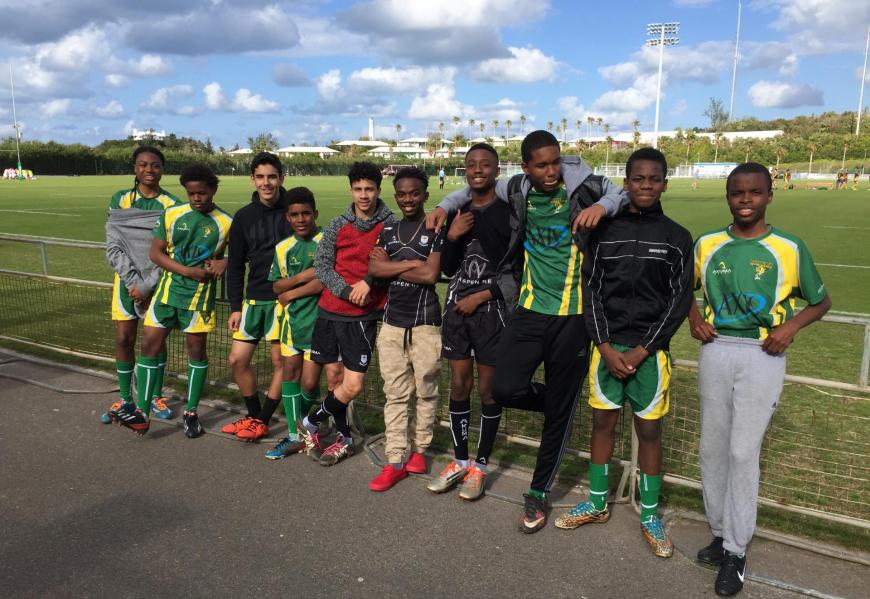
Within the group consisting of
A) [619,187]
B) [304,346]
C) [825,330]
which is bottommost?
[825,330]

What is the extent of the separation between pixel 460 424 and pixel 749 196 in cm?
208

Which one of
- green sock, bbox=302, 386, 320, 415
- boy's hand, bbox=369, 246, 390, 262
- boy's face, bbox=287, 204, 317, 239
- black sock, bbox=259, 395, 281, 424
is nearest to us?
boy's hand, bbox=369, 246, 390, 262

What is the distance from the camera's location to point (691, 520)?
366 centimetres

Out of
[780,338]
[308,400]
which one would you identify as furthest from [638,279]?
[308,400]

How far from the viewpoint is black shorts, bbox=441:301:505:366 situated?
3.87 m

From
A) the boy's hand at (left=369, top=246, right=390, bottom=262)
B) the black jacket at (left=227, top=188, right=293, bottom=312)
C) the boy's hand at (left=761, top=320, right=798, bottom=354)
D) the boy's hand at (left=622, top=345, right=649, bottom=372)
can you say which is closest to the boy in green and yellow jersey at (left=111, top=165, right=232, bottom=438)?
the black jacket at (left=227, top=188, right=293, bottom=312)

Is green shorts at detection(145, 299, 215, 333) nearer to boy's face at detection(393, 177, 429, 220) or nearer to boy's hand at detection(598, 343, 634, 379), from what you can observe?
boy's face at detection(393, 177, 429, 220)

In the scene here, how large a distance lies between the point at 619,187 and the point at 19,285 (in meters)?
10.0

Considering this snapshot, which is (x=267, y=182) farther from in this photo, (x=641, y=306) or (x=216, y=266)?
(x=641, y=306)

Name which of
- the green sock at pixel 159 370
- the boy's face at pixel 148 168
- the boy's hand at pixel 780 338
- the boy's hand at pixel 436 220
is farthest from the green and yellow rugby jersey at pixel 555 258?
the boy's face at pixel 148 168

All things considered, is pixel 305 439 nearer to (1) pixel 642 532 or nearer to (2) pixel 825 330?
(1) pixel 642 532

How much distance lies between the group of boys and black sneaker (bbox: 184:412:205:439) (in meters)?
0.05

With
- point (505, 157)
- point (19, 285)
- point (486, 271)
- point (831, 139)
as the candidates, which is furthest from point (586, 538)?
point (831, 139)

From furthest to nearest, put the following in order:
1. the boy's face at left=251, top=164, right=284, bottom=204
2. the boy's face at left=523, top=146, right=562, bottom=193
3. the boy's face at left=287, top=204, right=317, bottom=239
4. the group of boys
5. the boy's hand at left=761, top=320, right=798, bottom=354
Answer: the boy's face at left=251, top=164, right=284, bottom=204
the boy's face at left=287, top=204, right=317, bottom=239
the boy's face at left=523, top=146, right=562, bottom=193
the group of boys
the boy's hand at left=761, top=320, right=798, bottom=354
